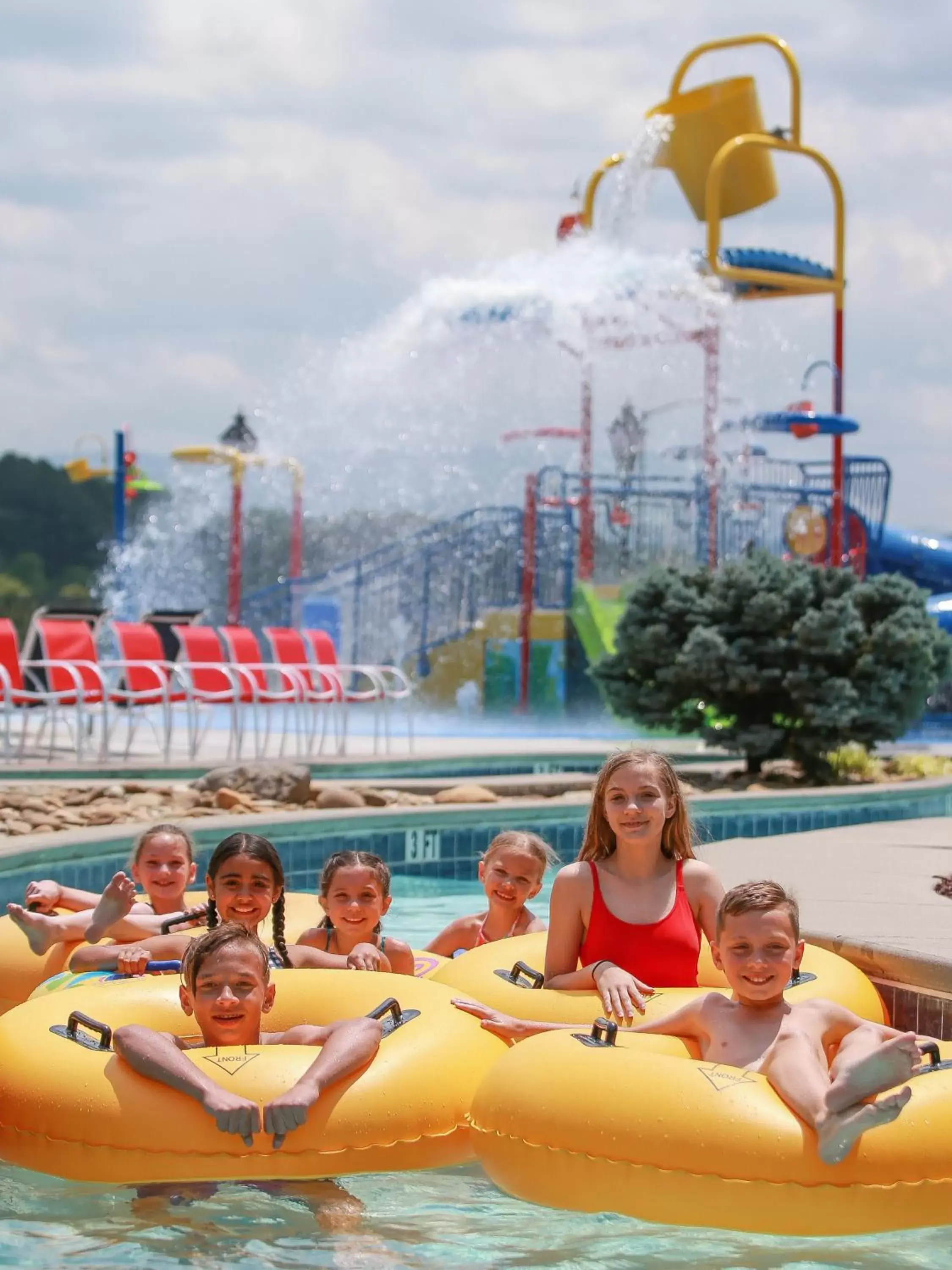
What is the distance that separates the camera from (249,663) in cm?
1212

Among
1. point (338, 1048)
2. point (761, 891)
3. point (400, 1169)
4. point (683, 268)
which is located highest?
point (683, 268)

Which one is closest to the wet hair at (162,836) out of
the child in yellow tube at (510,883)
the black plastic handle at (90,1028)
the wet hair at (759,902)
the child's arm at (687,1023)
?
the child in yellow tube at (510,883)

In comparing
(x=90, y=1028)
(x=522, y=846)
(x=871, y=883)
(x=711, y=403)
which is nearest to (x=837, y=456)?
(x=711, y=403)

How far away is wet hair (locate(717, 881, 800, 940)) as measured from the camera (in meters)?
3.35

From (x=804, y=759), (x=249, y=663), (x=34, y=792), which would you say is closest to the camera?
(x=34, y=792)

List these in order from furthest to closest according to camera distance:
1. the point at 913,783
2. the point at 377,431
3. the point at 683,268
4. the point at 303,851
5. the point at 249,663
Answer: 1. the point at 377,431
2. the point at 683,268
3. the point at 249,663
4. the point at 913,783
5. the point at 303,851

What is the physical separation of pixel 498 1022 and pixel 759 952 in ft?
2.06

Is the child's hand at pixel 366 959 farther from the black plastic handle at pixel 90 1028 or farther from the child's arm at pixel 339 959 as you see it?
the black plastic handle at pixel 90 1028

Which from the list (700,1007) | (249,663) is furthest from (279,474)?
(700,1007)

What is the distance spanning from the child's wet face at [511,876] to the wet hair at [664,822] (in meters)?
0.53

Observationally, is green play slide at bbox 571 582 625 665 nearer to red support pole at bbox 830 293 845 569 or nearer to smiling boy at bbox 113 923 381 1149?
red support pole at bbox 830 293 845 569

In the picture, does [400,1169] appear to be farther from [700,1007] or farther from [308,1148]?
[700,1007]

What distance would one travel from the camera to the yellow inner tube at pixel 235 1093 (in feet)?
10.4

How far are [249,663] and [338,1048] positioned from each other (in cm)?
895
